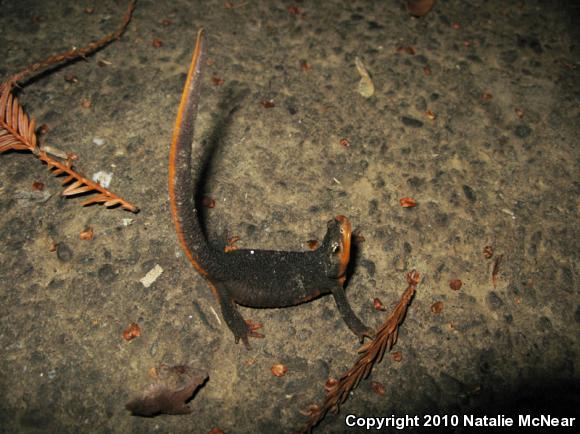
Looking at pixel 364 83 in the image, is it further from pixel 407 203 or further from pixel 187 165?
pixel 187 165

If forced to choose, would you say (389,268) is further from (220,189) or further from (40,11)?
(40,11)

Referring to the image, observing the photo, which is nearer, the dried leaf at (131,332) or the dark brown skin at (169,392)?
the dark brown skin at (169,392)

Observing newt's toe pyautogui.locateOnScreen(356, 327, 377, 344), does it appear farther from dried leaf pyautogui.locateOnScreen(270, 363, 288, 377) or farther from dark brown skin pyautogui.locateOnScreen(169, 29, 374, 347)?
dried leaf pyautogui.locateOnScreen(270, 363, 288, 377)

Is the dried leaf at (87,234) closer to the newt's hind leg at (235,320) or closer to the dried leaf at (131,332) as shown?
the dried leaf at (131,332)

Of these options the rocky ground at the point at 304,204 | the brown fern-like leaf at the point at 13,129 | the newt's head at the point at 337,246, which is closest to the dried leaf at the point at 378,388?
the rocky ground at the point at 304,204

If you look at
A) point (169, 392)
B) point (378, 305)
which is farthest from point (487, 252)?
point (169, 392)

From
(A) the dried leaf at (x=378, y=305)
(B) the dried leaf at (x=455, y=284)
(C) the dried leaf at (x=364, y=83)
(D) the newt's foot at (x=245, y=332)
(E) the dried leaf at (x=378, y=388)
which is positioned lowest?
(E) the dried leaf at (x=378, y=388)
